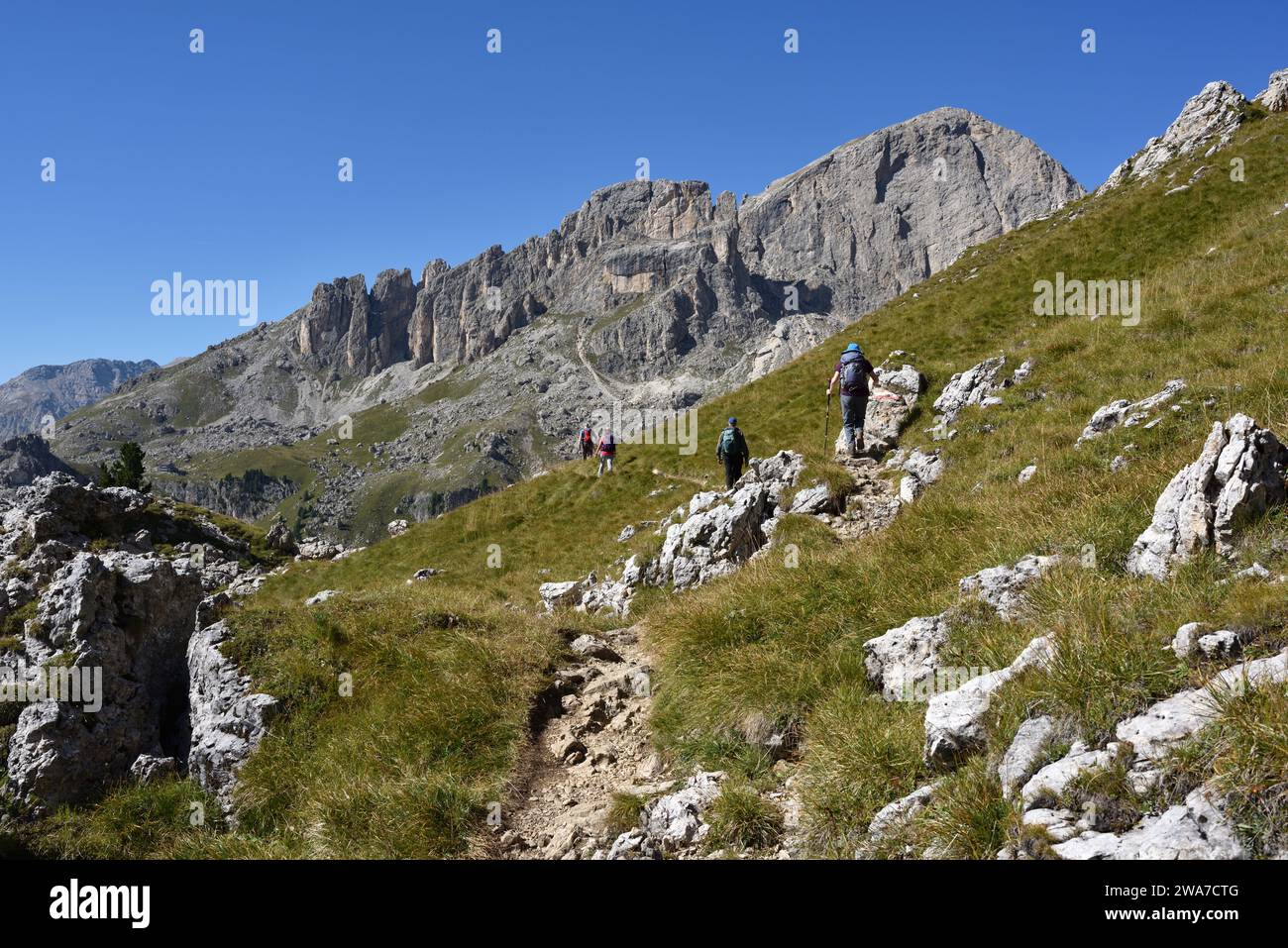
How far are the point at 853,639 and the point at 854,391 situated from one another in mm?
12093

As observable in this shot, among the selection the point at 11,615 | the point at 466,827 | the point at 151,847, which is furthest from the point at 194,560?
the point at 466,827

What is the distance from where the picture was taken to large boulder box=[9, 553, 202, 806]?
9891mm

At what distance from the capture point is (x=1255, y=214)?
969 inches

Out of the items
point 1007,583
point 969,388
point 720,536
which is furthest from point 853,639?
point 969,388

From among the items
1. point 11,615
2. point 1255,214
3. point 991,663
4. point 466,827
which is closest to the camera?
point 991,663

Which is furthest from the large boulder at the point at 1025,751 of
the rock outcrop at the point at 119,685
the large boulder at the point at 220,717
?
the rock outcrop at the point at 119,685

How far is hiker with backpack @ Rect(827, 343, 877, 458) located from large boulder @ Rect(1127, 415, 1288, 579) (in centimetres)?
1167

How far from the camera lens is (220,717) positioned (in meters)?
10.2

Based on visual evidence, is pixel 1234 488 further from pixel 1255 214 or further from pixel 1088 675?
pixel 1255 214

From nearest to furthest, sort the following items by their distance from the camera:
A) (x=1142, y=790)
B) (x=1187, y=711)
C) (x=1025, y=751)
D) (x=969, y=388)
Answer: (x=1142, y=790), (x=1187, y=711), (x=1025, y=751), (x=969, y=388)

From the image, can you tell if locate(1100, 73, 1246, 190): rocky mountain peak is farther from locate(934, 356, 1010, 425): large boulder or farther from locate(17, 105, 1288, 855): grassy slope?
locate(934, 356, 1010, 425): large boulder

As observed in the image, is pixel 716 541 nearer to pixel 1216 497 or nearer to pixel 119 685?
pixel 1216 497

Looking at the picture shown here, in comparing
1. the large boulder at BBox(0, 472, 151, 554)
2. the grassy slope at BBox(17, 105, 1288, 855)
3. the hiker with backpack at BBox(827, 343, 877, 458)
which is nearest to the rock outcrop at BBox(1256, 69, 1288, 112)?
the grassy slope at BBox(17, 105, 1288, 855)
